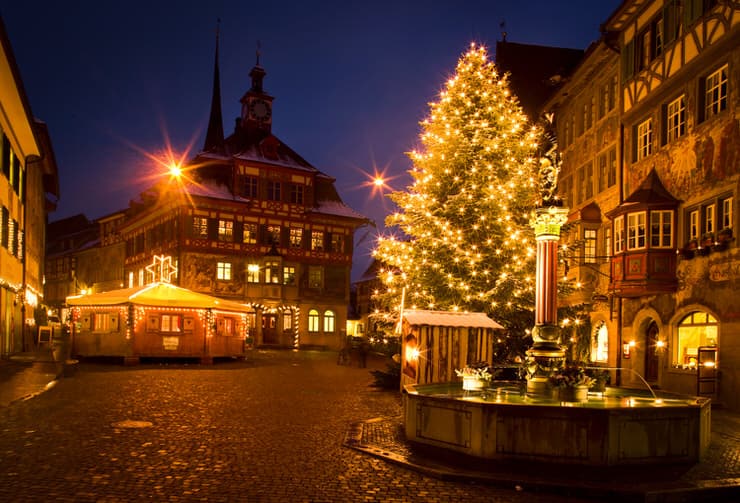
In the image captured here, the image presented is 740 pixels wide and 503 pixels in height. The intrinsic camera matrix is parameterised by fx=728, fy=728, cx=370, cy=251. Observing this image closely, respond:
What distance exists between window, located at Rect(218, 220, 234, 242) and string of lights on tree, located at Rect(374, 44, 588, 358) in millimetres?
28124

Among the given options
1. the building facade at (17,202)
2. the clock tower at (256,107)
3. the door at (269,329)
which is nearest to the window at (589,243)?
the building facade at (17,202)

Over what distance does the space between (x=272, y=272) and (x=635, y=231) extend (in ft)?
104

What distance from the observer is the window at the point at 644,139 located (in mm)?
22602

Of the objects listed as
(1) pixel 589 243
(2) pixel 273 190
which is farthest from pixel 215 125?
(1) pixel 589 243

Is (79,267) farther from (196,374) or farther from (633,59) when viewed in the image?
(633,59)

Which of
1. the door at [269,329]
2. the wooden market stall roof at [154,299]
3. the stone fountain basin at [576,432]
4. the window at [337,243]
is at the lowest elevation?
the door at [269,329]

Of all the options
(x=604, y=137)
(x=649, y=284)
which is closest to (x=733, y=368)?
(x=649, y=284)

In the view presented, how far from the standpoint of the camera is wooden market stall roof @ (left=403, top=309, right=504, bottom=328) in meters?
15.7

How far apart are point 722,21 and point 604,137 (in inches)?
363

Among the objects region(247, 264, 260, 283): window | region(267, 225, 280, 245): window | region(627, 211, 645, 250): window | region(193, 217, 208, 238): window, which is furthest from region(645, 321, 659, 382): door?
region(193, 217, 208, 238): window

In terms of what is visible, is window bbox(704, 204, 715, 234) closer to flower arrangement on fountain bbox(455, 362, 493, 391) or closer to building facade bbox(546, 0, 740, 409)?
building facade bbox(546, 0, 740, 409)

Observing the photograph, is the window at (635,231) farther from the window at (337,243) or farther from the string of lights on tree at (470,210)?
Answer: the window at (337,243)

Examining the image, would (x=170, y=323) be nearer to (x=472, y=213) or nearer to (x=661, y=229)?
(x=472, y=213)

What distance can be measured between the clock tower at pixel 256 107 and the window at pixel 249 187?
7093mm
